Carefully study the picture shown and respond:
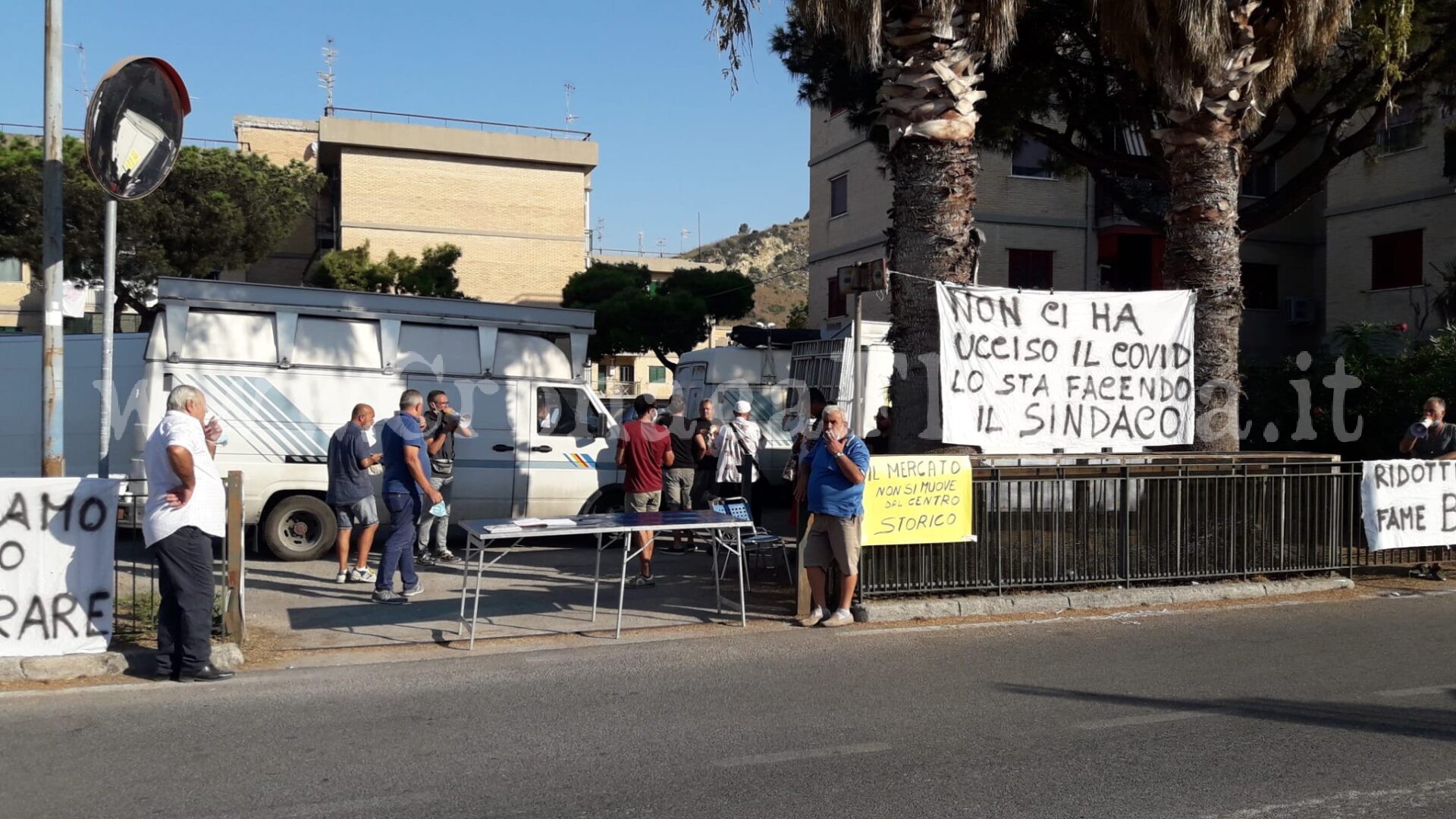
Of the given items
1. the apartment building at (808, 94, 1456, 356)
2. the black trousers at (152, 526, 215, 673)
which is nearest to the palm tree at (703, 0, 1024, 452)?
the black trousers at (152, 526, 215, 673)

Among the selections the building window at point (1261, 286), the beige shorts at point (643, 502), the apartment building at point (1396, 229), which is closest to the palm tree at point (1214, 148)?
the beige shorts at point (643, 502)

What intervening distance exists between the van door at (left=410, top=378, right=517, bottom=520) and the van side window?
382mm

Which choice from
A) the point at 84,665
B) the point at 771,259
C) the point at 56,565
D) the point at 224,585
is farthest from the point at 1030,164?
the point at 771,259

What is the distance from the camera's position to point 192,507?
7.11 m

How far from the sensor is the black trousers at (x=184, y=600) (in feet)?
23.2

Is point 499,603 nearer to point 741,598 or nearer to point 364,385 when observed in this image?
point 741,598

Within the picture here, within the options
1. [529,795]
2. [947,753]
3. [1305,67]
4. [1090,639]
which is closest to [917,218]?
[1090,639]

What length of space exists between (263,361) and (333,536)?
84.0 inches

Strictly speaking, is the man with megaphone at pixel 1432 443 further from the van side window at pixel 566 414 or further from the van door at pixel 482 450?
the van door at pixel 482 450

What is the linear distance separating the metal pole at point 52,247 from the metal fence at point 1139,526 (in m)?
6.16

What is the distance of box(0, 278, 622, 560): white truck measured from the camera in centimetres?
1248

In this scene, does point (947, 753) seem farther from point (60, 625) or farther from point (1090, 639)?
point (60, 625)

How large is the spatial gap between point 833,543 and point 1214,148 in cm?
650

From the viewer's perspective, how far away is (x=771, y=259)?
122m
